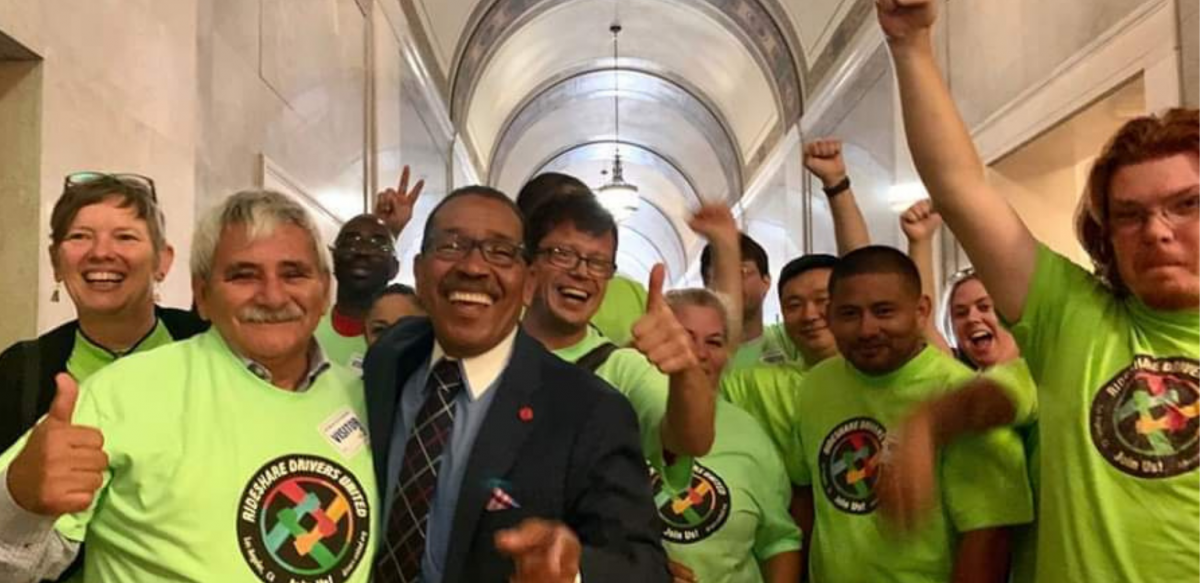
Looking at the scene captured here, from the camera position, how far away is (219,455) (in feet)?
5.91

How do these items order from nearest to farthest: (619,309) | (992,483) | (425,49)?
(992,483) < (619,309) < (425,49)

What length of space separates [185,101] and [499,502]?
3535 mm

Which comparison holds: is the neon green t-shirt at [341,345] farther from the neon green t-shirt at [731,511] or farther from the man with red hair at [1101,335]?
the man with red hair at [1101,335]

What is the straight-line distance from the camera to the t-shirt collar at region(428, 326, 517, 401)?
2014 mm

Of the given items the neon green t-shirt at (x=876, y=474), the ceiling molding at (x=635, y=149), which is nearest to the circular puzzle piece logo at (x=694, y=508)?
the neon green t-shirt at (x=876, y=474)

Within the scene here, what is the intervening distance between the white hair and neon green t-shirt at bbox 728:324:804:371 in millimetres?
2004

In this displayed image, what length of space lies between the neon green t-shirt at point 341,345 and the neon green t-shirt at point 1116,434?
215 cm

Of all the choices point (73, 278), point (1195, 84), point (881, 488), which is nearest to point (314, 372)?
point (73, 278)

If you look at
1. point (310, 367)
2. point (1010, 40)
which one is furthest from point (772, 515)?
point (1010, 40)

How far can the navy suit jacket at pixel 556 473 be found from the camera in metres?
1.84

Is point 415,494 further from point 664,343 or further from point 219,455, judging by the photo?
point 664,343

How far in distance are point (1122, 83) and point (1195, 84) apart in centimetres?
69

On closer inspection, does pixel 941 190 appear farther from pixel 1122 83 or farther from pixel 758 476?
pixel 1122 83

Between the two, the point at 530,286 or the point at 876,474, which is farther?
the point at 876,474
